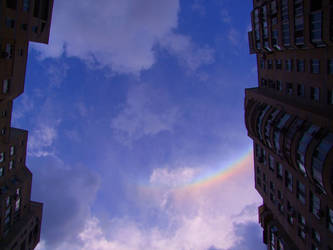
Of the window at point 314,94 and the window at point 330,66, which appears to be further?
the window at point 314,94

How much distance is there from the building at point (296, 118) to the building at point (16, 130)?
1631 inches

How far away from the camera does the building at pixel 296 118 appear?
1039 inches

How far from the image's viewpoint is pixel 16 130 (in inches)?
1759

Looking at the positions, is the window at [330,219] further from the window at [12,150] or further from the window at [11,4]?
the window at [12,150]

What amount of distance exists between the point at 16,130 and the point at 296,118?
56552mm

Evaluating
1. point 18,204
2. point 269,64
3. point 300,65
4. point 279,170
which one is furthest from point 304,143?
point 18,204

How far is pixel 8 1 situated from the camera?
2669cm

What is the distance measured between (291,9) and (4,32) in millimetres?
43428

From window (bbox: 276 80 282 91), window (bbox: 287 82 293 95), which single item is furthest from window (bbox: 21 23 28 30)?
window (bbox: 276 80 282 91)

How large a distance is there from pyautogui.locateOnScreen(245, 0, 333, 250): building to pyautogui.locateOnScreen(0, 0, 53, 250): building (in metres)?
41.4

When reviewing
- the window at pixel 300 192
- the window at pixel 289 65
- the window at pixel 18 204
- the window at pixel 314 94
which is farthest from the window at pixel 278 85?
the window at pixel 18 204

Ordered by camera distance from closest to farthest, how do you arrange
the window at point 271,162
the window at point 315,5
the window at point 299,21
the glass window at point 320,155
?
the glass window at point 320,155 → the window at point 315,5 → the window at point 299,21 → the window at point 271,162

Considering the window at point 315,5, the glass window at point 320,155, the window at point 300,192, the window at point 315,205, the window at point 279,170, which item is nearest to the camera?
the glass window at point 320,155

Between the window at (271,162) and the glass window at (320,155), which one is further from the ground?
the window at (271,162)
